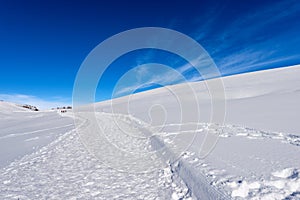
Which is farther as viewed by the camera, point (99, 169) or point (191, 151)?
point (191, 151)

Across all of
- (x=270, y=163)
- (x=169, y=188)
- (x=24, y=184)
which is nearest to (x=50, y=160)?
(x=24, y=184)

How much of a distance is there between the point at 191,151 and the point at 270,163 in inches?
90.0

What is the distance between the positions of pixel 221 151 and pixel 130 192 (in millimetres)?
2905

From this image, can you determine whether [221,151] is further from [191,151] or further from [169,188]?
[169,188]

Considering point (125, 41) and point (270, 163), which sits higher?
point (125, 41)

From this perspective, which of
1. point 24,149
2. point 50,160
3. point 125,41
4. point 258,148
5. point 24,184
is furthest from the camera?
point 125,41

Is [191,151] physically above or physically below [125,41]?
below

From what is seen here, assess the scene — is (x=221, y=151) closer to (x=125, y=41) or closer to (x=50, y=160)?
(x=50, y=160)

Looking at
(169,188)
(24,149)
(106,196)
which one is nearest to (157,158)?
(169,188)

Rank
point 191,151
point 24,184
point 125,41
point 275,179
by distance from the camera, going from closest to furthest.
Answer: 1. point 275,179
2. point 24,184
3. point 191,151
4. point 125,41

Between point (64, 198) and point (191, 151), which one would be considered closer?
point (64, 198)

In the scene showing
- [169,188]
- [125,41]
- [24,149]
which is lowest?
[169,188]

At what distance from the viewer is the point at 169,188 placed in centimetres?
432

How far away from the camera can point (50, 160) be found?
6.89 m
